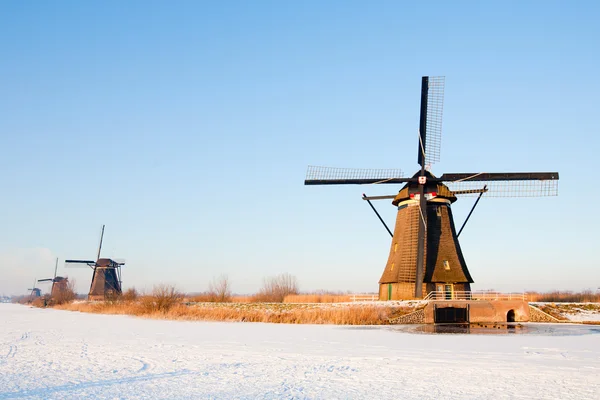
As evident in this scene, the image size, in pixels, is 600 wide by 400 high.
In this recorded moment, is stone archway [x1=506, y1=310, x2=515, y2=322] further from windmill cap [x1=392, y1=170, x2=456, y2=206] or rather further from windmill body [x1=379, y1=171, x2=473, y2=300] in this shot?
windmill cap [x1=392, y1=170, x2=456, y2=206]

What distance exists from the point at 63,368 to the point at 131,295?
2936 cm

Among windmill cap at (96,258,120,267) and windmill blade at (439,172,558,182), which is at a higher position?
windmill blade at (439,172,558,182)

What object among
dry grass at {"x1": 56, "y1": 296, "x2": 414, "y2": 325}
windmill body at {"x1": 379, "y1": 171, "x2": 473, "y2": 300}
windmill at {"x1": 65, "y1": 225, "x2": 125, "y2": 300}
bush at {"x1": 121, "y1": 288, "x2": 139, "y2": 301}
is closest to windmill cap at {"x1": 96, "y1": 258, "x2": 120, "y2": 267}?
windmill at {"x1": 65, "y1": 225, "x2": 125, "y2": 300}

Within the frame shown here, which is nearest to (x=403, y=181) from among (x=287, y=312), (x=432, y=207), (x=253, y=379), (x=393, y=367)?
(x=432, y=207)

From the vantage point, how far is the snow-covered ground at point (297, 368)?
6211mm

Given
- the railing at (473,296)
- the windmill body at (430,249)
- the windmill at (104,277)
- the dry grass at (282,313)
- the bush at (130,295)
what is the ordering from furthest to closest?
the windmill at (104,277) < the bush at (130,295) < the windmill body at (430,249) < the railing at (473,296) < the dry grass at (282,313)

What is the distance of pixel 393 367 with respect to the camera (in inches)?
329

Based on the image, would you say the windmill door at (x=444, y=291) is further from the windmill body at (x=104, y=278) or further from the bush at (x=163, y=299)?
the windmill body at (x=104, y=278)

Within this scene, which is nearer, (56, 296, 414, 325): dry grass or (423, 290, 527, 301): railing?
(56, 296, 414, 325): dry grass

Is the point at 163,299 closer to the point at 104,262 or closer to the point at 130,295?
the point at 130,295

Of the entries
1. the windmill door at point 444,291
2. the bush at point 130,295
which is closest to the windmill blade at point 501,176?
the windmill door at point 444,291

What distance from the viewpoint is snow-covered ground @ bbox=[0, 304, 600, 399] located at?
6211 millimetres

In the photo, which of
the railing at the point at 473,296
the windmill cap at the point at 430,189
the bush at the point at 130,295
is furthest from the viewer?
the bush at the point at 130,295

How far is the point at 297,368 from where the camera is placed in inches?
323
